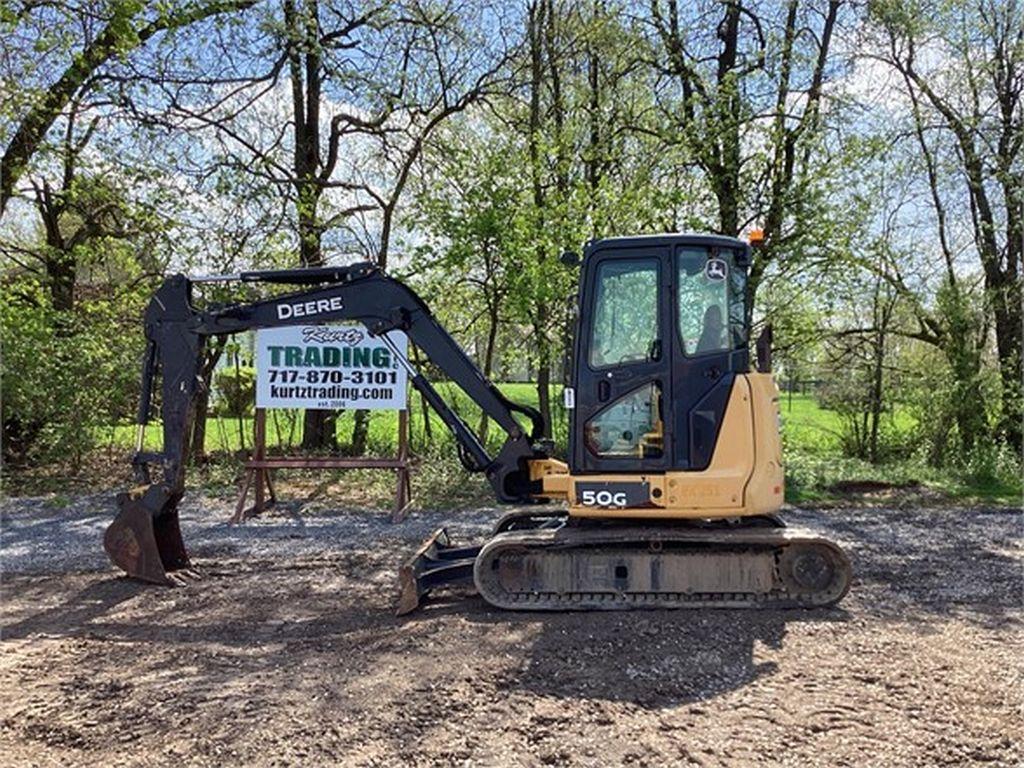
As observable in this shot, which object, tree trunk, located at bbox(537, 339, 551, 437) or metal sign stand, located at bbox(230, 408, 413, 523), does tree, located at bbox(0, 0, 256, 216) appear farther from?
tree trunk, located at bbox(537, 339, 551, 437)

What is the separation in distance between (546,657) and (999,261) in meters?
13.9

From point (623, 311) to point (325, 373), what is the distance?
554cm

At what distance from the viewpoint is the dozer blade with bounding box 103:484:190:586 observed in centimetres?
654

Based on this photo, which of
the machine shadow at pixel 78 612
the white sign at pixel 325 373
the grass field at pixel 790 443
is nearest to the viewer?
the machine shadow at pixel 78 612

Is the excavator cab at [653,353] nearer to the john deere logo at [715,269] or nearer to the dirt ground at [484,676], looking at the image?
the john deere logo at [715,269]

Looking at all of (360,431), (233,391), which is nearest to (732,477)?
(360,431)

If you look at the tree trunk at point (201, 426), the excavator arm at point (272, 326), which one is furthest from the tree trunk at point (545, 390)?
the excavator arm at point (272, 326)

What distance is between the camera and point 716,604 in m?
5.64

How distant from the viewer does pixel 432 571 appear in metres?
6.06

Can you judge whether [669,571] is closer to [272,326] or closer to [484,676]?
[484,676]

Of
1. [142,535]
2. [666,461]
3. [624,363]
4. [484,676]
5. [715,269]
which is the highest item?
[715,269]

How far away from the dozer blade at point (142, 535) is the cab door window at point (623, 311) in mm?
3660

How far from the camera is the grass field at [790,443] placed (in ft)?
37.8

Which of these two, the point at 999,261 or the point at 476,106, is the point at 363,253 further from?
the point at 999,261
